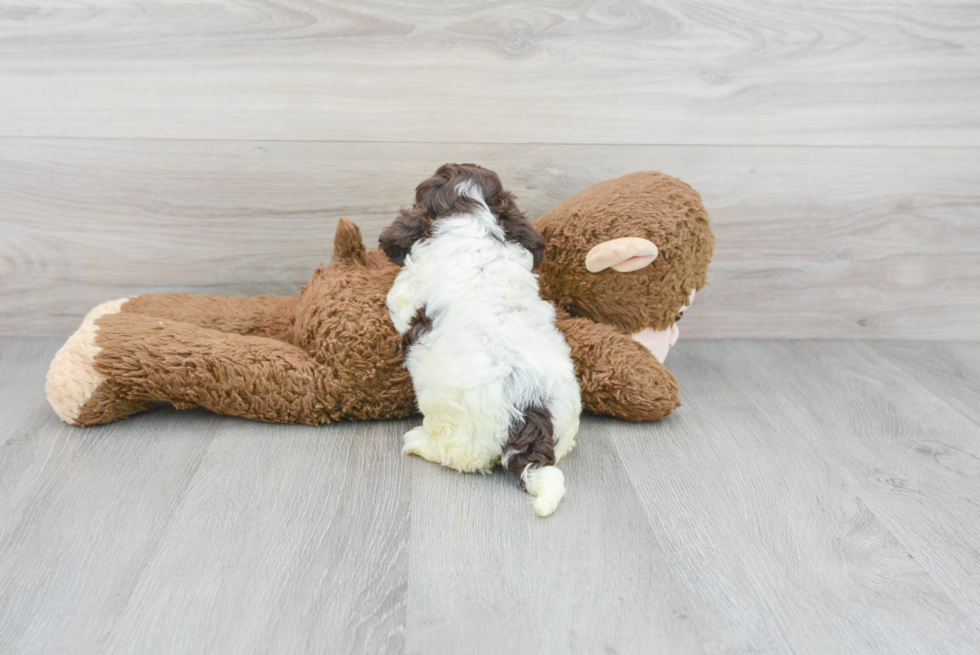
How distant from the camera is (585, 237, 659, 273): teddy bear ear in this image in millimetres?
964

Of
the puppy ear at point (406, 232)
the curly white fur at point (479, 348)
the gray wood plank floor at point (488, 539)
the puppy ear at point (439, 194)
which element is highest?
the puppy ear at point (439, 194)

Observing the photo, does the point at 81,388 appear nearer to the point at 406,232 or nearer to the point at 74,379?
the point at 74,379

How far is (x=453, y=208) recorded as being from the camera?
93 centimetres

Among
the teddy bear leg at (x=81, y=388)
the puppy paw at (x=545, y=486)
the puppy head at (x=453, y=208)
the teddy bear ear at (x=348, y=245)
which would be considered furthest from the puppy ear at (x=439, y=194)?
the teddy bear leg at (x=81, y=388)

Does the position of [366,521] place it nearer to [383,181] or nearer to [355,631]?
[355,631]

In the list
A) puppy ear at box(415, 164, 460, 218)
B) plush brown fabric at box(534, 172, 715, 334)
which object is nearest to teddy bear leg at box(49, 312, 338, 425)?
puppy ear at box(415, 164, 460, 218)

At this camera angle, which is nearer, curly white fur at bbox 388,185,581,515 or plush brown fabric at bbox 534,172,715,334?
curly white fur at bbox 388,185,581,515

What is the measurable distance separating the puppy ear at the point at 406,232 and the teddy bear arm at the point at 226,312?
0.74ft

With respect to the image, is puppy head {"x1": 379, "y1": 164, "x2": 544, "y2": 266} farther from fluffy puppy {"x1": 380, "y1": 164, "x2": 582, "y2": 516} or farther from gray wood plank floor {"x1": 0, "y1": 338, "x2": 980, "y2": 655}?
gray wood plank floor {"x1": 0, "y1": 338, "x2": 980, "y2": 655}

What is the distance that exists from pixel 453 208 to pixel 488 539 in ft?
1.37

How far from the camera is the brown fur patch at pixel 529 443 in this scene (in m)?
0.82

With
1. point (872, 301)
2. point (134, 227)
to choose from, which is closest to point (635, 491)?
point (872, 301)

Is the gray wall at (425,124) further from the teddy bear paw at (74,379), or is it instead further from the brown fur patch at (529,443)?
the brown fur patch at (529,443)

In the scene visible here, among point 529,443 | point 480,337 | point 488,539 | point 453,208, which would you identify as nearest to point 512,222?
point 453,208
